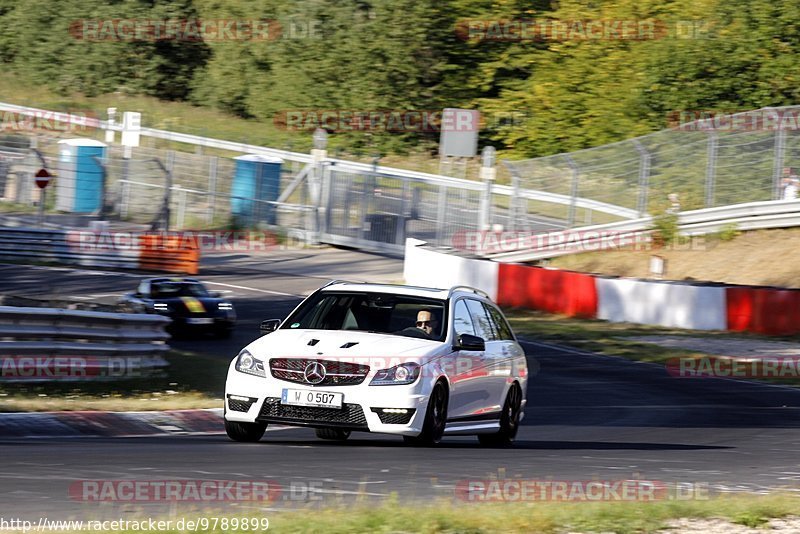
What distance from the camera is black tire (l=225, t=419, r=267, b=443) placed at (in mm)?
11047

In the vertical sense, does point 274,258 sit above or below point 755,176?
below

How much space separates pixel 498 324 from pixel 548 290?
16670 millimetres

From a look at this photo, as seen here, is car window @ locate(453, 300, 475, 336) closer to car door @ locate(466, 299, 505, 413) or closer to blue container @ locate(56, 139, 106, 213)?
car door @ locate(466, 299, 505, 413)

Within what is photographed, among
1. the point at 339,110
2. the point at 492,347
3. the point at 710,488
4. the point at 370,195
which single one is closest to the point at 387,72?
the point at 339,110

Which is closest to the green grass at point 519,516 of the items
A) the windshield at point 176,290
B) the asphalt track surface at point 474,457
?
the asphalt track surface at point 474,457

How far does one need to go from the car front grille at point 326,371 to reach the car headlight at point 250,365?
0.10 metres

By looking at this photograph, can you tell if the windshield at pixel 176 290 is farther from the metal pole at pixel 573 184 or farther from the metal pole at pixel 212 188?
the metal pole at pixel 212 188

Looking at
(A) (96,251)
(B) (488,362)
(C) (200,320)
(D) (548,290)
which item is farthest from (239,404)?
(A) (96,251)

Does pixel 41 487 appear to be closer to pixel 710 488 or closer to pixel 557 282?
pixel 710 488

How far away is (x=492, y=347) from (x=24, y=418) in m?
4.24

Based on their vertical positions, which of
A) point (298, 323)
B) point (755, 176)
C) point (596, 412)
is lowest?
point (596, 412)

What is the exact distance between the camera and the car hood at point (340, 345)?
10758 millimetres

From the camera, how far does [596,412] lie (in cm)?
1639

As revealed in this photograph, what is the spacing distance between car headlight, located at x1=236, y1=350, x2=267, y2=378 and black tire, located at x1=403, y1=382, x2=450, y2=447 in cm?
127
